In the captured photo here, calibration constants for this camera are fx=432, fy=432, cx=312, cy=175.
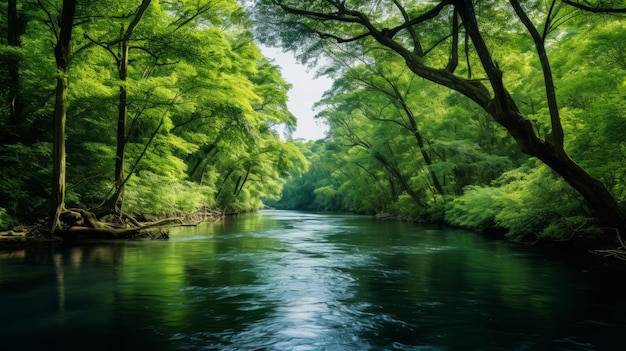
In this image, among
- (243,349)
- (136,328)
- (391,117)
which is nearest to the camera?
(243,349)

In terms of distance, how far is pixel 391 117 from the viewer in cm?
3017

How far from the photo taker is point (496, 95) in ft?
33.7

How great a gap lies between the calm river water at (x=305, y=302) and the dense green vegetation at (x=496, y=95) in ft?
8.52

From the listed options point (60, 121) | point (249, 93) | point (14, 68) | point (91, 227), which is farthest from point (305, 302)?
point (249, 93)

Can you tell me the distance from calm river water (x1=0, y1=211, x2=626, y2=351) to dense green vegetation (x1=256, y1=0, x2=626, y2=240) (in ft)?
8.52

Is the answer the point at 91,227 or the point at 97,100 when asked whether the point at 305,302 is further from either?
the point at 97,100

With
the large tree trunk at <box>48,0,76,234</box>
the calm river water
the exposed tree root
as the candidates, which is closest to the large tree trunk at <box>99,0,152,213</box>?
the exposed tree root

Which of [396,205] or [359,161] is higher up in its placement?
[359,161]

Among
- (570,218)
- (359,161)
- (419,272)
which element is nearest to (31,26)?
(419,272)

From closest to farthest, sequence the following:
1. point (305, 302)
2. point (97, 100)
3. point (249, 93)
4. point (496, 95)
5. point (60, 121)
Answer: point (305, 302), point (496, 95), point (60, 121), point (97, 100), point (249, 93)

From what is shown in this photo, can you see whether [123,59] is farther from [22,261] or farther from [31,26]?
[22,261]

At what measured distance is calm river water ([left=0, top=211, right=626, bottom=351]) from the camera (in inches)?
206

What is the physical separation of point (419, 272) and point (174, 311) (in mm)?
5735

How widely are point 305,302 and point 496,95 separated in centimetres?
678
